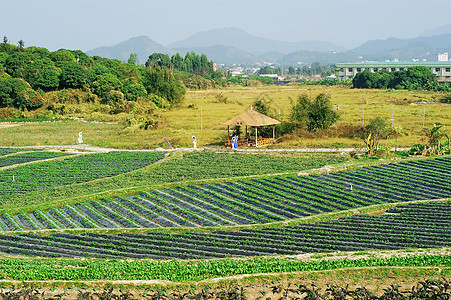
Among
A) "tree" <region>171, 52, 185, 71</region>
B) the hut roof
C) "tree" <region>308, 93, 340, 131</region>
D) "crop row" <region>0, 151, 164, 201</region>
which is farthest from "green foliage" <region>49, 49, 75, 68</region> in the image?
"tree" <region>171, 52, 185, 71</region>

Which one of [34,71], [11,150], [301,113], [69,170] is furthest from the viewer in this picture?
[34,71]

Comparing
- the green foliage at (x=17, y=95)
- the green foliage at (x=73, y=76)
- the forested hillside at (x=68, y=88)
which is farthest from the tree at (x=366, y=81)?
the green foliage at (x=17, y=95)

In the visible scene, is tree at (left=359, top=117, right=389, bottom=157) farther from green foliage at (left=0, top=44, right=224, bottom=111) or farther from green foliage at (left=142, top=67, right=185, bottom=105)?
green foliage at (left=142, top=67, right=185, bottom=105)

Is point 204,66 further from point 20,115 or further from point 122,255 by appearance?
point 122,255

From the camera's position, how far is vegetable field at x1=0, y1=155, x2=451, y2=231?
18.7 metres

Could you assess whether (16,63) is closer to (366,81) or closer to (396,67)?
(366,81)

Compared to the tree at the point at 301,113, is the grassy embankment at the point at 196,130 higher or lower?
lower

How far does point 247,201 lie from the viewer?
2064 centimetres

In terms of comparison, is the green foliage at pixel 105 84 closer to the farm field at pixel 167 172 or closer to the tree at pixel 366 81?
the farm field at pixel 167 172

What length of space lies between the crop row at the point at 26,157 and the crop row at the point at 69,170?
1.38 metres

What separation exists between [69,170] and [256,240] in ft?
50.2

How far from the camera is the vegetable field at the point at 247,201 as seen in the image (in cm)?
1867

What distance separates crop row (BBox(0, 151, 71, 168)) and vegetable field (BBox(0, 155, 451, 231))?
10.9 m

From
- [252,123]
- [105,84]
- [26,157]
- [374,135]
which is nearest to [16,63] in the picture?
[105,84]
